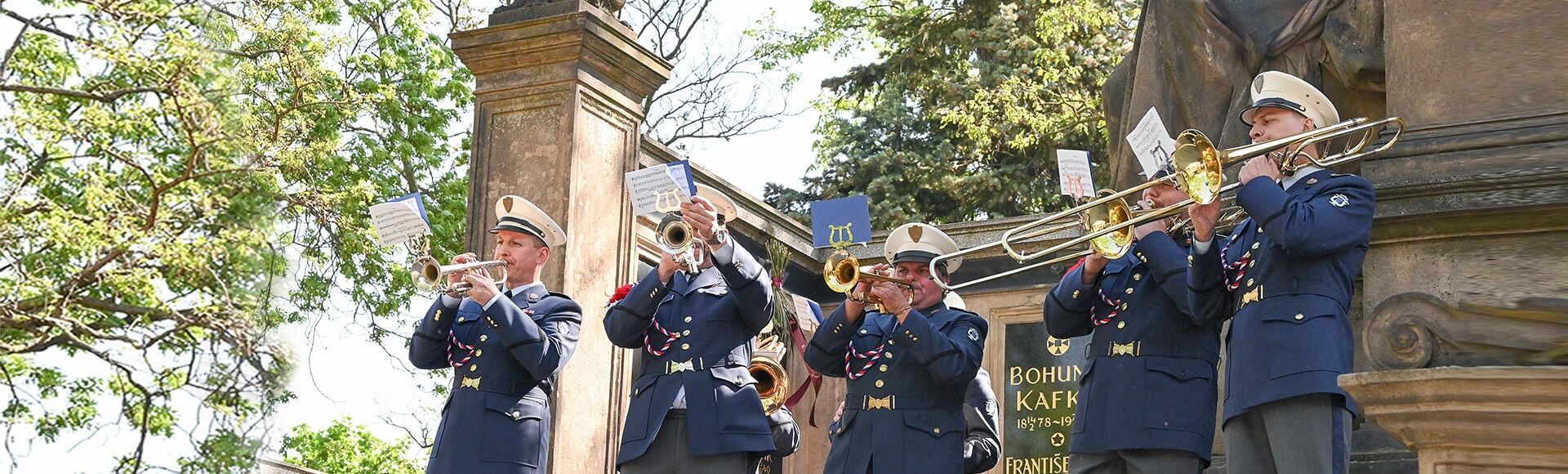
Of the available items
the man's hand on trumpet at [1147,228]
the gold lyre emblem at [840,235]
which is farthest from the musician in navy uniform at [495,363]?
the man's hand on trumpet at [1147,228]

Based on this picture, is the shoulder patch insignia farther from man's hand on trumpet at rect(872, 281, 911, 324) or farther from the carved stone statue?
the carved stone statue

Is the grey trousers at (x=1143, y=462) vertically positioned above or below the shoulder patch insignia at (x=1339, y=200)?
below

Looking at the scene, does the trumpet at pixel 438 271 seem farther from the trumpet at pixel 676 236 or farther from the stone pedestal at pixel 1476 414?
the stone pedestal at pixel 1476 414

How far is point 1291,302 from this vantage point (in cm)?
536

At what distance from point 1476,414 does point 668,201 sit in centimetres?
340

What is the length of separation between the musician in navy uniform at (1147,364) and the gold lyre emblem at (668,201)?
66.7 inches

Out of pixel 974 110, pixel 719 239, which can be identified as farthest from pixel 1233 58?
pixel 974 110

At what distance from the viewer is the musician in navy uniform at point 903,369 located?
21.9 feet

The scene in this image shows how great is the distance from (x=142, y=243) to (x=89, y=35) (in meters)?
2.01

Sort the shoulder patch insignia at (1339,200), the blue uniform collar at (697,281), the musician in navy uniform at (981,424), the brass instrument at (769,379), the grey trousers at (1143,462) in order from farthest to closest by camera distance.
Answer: the brass instrument at (769,379), the blue uniform collar at (697,281), the musician in navy uniform at (981,424), the grey trousers at (1143,462), the shoulder patch insignia at (1339,200)

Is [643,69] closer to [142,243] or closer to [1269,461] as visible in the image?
[142,243]

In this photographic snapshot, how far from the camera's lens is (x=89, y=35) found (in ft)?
39.5

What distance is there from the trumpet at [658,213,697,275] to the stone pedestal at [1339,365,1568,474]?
9.58 feet

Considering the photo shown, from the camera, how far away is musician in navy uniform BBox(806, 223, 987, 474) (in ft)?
21.9
